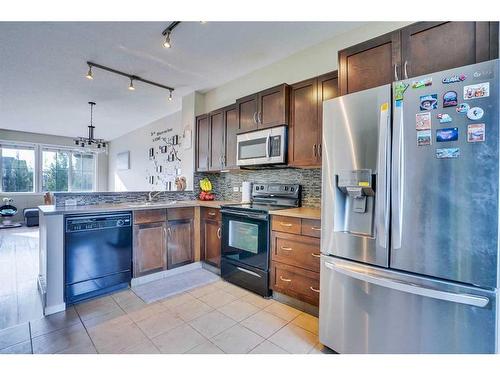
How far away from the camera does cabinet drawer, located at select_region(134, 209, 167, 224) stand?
2.65m

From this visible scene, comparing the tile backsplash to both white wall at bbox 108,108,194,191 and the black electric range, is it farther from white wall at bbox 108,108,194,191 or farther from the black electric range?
white wall at bbox 108,108,194,191

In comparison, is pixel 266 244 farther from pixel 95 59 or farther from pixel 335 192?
pixel 95 59

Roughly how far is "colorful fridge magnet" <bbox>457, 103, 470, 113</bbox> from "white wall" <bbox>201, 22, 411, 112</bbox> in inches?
54.6

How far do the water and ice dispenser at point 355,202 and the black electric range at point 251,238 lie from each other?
0.92 meters

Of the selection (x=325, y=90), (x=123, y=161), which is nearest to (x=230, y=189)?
(x=325, y=90)

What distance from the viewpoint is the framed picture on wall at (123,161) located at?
679cm

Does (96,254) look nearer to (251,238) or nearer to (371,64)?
(251,238)

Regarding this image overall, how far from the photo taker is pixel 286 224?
7.27ft

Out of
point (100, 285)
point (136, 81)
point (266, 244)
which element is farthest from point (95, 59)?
point (266, 244)

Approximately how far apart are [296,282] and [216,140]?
7.16 feet

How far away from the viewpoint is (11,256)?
3.64 metres

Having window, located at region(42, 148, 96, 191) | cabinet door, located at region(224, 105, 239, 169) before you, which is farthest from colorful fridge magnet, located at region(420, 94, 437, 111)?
window, located at region(42, 148, 96, 191)

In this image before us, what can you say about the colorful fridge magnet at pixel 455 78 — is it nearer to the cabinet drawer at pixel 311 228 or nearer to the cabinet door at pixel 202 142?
the cabinet drawer at pixel 311 228

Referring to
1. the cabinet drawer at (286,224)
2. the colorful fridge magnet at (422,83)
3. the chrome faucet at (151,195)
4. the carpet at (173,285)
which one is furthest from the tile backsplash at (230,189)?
the colorful fridge magnet at (422,83)
